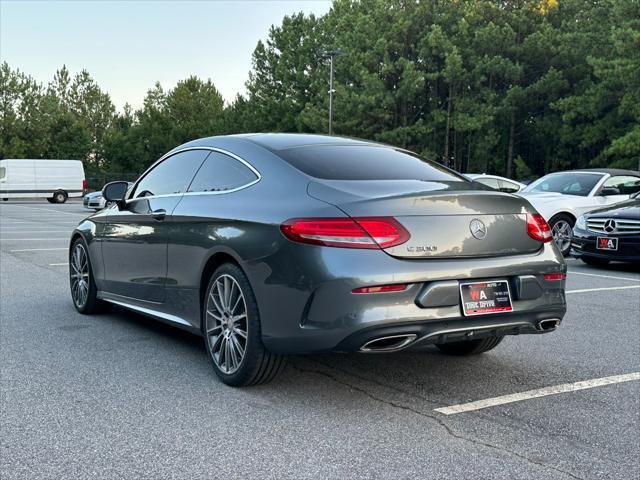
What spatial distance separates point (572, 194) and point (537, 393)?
31.0 feet

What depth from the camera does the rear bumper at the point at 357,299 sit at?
3.71 metres

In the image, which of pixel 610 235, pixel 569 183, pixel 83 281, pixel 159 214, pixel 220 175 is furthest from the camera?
pixel 569 183

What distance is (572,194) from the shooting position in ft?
42.8

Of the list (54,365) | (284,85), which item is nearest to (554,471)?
(54,365)

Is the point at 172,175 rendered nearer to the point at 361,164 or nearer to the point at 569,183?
the point at 361,164

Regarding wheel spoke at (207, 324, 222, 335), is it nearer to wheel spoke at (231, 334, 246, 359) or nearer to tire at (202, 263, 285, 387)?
tire at (202, 263, 285, 387)

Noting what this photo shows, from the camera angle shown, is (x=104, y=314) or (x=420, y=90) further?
(x=420, y=90)

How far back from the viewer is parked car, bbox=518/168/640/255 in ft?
41.2

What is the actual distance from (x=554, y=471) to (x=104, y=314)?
4658mm

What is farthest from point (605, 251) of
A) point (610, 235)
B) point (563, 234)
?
point (563, 234)

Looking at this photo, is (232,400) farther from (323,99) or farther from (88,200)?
(323,99)

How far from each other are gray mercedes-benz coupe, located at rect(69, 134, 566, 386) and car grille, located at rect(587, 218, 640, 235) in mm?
6134

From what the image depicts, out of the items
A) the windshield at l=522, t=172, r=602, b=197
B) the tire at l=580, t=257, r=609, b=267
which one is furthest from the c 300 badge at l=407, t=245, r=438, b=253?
the windshield at l=522, t=172, r=602, b=197

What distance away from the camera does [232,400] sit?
4094 mm
